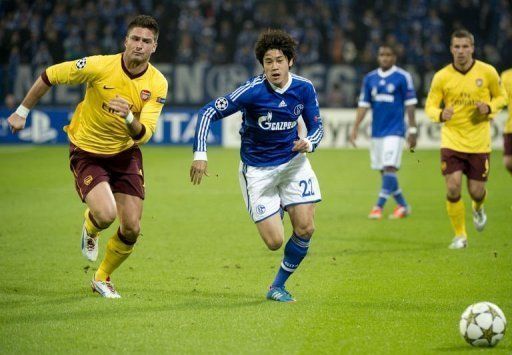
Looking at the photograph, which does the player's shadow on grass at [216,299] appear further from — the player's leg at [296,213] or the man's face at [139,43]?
the man's face at [139,43]

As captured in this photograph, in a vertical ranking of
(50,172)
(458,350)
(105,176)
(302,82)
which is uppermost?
(302,82)

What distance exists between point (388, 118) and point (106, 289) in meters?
7.14

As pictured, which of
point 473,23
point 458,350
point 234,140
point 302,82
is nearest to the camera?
point 458,350

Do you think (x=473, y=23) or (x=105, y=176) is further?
(x=473, y=23)

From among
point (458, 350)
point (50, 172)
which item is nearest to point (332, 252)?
point (458, 350)

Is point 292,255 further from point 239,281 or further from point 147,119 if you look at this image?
point 147,119

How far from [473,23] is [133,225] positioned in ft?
69.5

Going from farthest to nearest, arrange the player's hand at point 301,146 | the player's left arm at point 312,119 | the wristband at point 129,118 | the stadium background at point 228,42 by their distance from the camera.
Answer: the stadium background at point 228,42 → the player's left arm at point 312,119 → the player's hand at point 301,146 → the wristband at point 129,118

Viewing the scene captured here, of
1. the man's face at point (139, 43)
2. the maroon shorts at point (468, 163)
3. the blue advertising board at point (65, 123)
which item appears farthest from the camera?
the blue advertising board at point (65, 123)

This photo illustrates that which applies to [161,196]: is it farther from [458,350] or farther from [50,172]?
[458,350]

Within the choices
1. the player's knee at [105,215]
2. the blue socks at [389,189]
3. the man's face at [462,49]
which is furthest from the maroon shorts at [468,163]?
the player's knee at [105,215]

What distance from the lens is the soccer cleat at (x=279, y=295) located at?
26.0 ft

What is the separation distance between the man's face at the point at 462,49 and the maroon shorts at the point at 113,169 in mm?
4365

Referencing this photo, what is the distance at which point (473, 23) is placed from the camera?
2730cm
